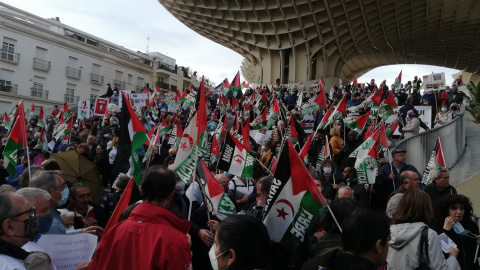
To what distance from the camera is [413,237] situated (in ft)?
9.76

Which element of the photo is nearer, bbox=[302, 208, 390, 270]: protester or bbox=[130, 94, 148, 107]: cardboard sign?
bbox=[302, 208, 390, 270]: protester

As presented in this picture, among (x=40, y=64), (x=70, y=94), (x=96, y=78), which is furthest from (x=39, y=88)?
(x=96, y=78)

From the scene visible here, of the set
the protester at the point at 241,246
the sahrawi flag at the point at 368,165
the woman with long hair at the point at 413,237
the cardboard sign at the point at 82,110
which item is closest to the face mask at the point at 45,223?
the protester at the point at 241,246

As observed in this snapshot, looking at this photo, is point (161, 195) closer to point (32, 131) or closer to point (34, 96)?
point (32, 131)

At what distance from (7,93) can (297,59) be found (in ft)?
82.0

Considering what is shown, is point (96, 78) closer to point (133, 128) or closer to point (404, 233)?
point (133, 128)

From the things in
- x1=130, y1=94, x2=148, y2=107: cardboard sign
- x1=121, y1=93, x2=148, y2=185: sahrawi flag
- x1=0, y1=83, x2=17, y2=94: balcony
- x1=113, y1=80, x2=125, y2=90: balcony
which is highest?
x1=113, y1=80, x2=125, y2=90: balcony

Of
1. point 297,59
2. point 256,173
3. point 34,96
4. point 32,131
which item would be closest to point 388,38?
point 297,59

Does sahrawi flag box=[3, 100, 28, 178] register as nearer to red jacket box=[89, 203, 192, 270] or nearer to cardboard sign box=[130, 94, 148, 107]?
red jacket box=[89, 203, 192, 270]

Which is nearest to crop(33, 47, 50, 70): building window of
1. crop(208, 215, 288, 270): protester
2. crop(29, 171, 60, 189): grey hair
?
crop(29, 171, 60, 189): grey hair

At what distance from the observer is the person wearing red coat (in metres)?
2.44

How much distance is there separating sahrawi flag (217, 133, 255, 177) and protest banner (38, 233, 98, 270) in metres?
3.69

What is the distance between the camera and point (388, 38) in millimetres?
43250

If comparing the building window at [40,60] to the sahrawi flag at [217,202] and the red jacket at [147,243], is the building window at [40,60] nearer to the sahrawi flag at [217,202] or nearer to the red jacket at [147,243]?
the sahrawi flag at [217,202]
